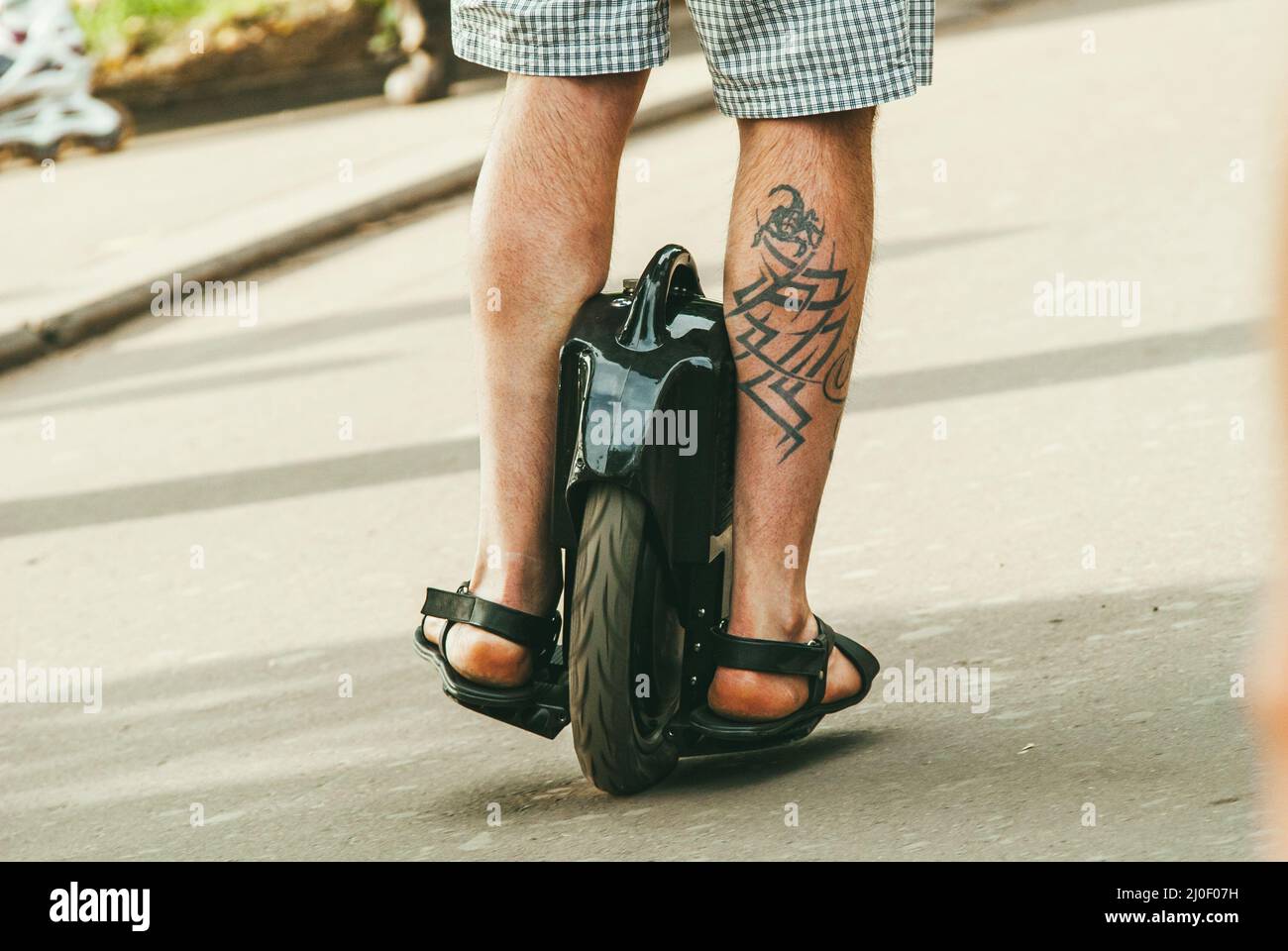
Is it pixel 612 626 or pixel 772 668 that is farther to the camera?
pixel 772 668

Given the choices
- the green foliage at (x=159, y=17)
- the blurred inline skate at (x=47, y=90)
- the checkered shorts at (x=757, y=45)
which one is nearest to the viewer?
the checkered shorts at (x=757, y=45)

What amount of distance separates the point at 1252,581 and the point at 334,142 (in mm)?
6978

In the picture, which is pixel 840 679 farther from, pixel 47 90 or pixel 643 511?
pixel 47 90

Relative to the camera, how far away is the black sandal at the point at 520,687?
8.30 feet

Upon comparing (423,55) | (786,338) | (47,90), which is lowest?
(786,338)

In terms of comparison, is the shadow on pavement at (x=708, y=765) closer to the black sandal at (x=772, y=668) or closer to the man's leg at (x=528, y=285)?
the black sandal at (x=772, y=668)

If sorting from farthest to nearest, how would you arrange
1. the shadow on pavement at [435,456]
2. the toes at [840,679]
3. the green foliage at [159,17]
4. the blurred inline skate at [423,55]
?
the green foliage at [159,17]
the blurred inline skate at [423,55]
the shadow on pavement at [435,456]
the toes at [840,679]

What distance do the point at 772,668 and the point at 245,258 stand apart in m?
5.10

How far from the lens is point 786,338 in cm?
248

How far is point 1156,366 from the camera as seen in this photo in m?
4.65

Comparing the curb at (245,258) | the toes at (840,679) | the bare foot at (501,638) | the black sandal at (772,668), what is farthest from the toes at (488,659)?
the curb at (245,258)

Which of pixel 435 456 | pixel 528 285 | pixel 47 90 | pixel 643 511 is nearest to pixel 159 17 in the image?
pixel 47 90

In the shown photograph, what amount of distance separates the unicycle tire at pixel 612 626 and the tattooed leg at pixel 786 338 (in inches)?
5.4

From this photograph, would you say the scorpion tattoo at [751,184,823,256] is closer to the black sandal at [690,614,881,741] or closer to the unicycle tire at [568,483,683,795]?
the unicycle tire at [568,483,683,795]
